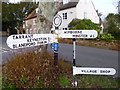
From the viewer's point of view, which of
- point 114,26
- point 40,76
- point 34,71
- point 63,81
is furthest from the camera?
point 114,26

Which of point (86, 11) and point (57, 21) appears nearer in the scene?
point (57, 21)

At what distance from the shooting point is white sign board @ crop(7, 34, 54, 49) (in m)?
6.40

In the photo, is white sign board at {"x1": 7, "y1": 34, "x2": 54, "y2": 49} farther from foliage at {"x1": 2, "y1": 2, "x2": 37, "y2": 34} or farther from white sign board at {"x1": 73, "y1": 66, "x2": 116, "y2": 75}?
foliage at {"x1": 2, "y1": 2, "x2": 37, "y2": 34}

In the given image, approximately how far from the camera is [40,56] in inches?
306

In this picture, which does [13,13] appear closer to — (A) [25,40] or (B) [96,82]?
(A) [25,40]

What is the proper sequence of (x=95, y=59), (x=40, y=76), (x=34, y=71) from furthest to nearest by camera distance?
(x=95, y=59), (x=34, y=71), (x=40, y=76)

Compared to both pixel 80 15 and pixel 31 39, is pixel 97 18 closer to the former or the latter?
pixel 80 15

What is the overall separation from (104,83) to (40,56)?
6.76 ft

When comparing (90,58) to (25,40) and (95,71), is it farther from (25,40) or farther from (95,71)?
(25,40)

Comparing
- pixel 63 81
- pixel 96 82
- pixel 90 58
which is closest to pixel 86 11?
pixel 90 58

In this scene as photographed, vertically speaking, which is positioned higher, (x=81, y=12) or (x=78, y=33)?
(x=81, y=12)

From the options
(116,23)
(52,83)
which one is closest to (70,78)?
(52,83)

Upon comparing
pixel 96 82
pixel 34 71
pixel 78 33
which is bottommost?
pixel 96 82

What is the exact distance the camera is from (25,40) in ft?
21.4
